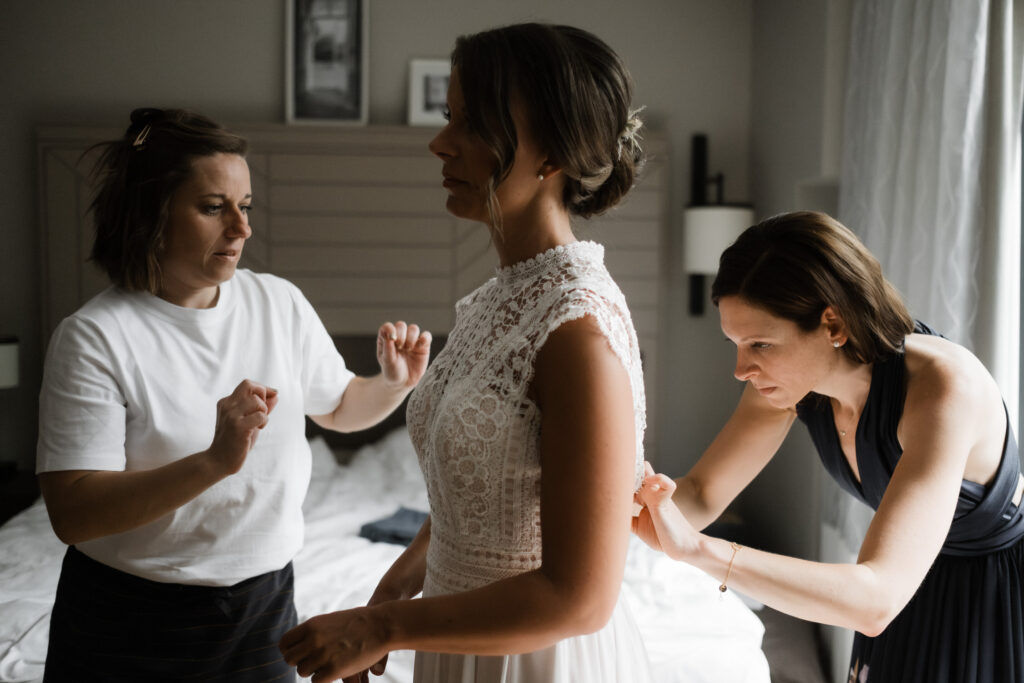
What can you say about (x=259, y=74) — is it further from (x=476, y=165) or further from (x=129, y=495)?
(x=476, y=165)

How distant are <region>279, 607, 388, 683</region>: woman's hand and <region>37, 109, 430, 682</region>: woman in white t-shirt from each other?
41 centimetres

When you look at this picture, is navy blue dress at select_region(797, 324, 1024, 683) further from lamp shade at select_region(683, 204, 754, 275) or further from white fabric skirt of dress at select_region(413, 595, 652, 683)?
lamp shade at select_region(683, 204, 754, 275)

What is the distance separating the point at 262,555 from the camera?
1411mm

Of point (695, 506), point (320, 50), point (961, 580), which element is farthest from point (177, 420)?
point (320, 50)

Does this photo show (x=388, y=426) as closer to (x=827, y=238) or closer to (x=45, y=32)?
(x=45, y=32)

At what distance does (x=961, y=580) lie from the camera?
1.38 m

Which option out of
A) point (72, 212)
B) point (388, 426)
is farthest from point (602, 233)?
point (72, 212)

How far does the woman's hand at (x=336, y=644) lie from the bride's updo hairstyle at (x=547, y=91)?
0.47 metres

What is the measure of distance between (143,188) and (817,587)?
1.16m

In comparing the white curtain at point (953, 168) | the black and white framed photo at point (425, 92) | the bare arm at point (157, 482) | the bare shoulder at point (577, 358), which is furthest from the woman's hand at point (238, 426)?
the black and white framed photo at point (425, 92)

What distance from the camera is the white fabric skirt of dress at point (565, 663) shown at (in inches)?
42.0

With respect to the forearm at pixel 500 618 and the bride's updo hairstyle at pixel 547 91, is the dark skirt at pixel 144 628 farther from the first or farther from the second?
the bride's updo hairstyle at pixel 547 91

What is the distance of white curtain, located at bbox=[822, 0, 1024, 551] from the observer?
2037 mm

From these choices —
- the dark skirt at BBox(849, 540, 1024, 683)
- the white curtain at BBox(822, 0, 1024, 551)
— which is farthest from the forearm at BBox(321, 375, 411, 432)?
the white curtain at BBox(822, 0, 1024, 551)
